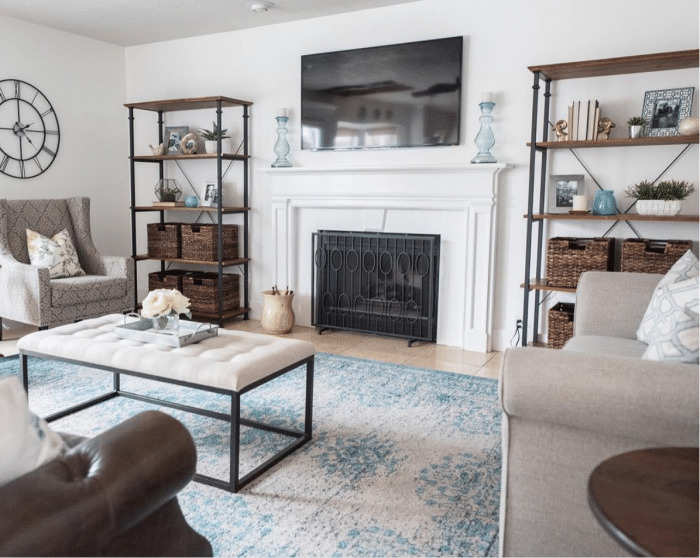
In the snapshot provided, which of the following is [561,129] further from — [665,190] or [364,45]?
[364,45]

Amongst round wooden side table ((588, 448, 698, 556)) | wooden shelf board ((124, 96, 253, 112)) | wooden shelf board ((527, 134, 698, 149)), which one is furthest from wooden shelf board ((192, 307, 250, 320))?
round wooden side table ((588, 448, 698, 556))

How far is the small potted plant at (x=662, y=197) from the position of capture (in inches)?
135

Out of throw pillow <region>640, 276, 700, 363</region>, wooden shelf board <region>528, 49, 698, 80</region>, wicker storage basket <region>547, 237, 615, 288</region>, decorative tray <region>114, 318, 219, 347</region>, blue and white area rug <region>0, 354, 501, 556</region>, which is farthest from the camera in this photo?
wicker storage basket <region>547, 237, 615, 288</region>

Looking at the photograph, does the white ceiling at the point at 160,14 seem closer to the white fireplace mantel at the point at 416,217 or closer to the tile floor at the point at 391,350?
the white fireplace mantel at the point at 416,217

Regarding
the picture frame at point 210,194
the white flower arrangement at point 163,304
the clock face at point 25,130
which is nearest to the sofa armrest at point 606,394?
the white flower arrangement at point 163,304

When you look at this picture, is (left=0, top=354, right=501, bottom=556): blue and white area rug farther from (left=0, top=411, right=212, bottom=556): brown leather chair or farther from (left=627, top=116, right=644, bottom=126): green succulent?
(left=627, top=116, right=644, bottom=126): green succulent

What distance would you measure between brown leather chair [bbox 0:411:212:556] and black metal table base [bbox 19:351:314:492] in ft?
2.56

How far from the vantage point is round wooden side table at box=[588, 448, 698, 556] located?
1.02 metres

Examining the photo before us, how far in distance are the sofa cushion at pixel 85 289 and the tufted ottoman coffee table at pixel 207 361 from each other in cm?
133

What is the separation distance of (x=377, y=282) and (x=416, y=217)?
548 mm

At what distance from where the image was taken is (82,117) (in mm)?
5285

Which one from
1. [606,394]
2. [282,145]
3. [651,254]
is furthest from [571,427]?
[282,145]

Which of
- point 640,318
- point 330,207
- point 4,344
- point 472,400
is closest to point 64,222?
point 4,344

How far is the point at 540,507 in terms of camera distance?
1.61m
